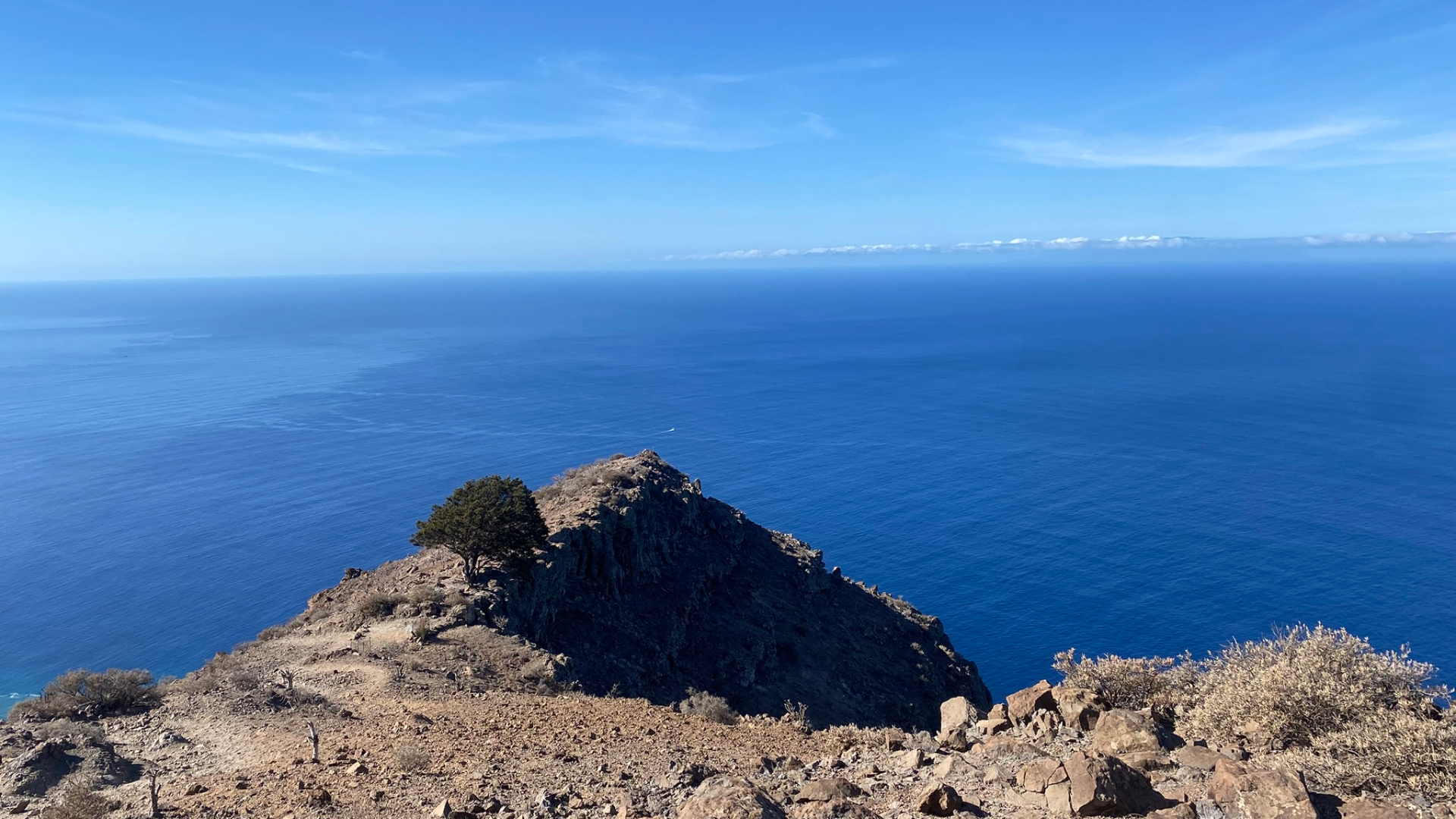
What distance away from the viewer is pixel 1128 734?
17.6 meters

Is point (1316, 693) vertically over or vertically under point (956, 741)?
over

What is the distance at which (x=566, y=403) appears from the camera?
163 metres

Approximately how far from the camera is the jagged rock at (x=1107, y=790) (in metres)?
13.7

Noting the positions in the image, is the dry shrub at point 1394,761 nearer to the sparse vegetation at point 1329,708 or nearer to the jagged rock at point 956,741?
the sparse vegetation at point 1329,708

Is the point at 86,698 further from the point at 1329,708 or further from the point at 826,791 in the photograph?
the point at 1329,708

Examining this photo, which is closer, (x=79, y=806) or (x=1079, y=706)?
(x=79, y=806)

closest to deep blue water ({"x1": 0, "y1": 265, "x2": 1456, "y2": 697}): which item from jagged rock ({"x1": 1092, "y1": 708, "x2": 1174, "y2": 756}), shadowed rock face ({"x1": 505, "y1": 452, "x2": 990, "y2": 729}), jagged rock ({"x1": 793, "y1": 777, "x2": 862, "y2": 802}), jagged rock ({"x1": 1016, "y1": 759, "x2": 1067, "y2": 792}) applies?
shadowed rock face ({"x1": 505, "y1": 452, "x2": 990, "y2": 729})

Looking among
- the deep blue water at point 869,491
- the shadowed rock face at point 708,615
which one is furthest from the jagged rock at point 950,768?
the deep blue water at point 869,491

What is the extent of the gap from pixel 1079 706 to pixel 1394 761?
6138mm

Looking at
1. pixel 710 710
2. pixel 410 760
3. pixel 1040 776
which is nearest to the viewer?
pixel 1040 776

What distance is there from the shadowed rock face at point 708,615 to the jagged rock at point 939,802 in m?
19.2

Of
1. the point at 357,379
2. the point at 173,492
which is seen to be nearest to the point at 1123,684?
the point at 173,492

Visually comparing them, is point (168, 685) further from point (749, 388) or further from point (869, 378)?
point (869, 378)

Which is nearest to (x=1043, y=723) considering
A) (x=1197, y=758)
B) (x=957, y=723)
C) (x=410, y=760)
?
(x=957, y=723)
